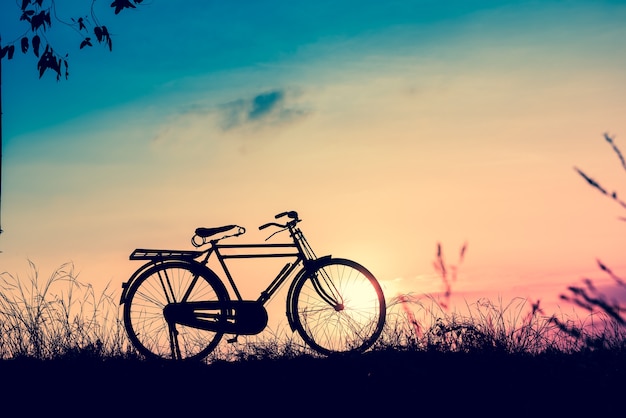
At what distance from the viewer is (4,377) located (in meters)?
7.23

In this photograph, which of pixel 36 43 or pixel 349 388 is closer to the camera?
pixel 349 388

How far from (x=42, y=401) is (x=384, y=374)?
3.27m

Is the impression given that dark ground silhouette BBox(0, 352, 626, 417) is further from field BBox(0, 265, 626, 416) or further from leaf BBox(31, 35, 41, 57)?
leaf BBox(31, 35, 41, 57)

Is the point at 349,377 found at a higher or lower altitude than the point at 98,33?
lower

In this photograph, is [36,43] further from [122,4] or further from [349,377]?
[349,377]

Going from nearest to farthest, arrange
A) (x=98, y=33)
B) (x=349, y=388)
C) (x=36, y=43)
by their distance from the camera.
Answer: (x=349, y=388) → (x=36, y=43) → (x=98, y=33)

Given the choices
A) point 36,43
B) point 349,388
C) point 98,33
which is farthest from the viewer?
point 98,33

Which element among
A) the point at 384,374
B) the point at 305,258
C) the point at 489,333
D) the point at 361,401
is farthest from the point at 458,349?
the point at 305,258

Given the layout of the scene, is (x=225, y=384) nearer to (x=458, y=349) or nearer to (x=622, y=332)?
(x=458, y=349)

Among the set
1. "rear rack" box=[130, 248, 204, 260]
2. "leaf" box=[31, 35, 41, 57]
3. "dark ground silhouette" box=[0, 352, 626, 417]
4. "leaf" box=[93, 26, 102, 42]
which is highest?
"leaf" box=[93, 26, 102, 42]

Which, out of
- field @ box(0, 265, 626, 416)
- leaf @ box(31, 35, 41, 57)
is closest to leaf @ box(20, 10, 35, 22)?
leaf @ box(31, 35, 41, 57)

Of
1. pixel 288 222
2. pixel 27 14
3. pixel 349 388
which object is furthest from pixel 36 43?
pixel 349 388

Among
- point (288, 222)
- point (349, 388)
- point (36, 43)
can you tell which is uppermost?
point (36, 43)

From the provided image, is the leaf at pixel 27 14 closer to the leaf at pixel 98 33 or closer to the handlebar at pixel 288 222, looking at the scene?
the leaf at pixel 98 33
